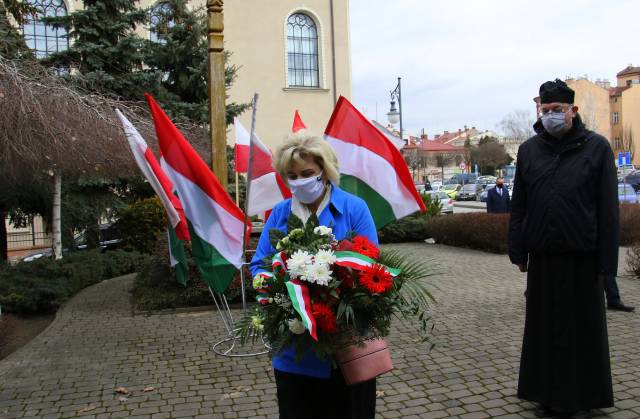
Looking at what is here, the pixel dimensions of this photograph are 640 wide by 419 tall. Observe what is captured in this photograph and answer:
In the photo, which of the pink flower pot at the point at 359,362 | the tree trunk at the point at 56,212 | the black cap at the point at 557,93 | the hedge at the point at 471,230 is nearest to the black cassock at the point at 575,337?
the black cap at the point at 557,93

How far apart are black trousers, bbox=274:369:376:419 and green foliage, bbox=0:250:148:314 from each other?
712 centimetres

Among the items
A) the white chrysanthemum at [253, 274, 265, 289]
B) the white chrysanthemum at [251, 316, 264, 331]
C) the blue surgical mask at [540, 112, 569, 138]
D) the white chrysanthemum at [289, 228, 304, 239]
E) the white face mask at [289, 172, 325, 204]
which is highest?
the blue surgical mask at [540, 112, 569, 138]

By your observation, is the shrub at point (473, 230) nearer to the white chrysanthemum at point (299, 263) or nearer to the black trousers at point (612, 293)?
the black trousers at point (612, 293)

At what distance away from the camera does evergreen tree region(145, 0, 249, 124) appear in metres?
16.3

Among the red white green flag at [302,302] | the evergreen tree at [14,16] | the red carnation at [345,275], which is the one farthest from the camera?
the evergreen tree at [14,16]

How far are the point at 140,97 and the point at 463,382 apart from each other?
13071 millimetres

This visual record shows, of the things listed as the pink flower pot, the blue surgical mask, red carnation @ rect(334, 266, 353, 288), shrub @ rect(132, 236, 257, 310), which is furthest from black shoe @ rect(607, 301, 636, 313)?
red carnation @ rect(334, 266, 353, 288)

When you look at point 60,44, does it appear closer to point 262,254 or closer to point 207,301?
point 207,301

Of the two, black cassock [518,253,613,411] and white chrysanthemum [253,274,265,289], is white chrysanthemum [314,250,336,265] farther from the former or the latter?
black cassock [518,253,613,411]

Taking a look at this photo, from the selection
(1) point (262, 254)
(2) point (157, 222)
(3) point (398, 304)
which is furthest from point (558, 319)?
(2) point (157, 222)

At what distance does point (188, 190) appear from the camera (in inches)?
223

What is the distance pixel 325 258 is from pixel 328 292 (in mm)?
161

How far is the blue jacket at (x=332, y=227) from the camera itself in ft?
8.51

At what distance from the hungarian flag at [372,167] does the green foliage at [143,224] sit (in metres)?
9.36
